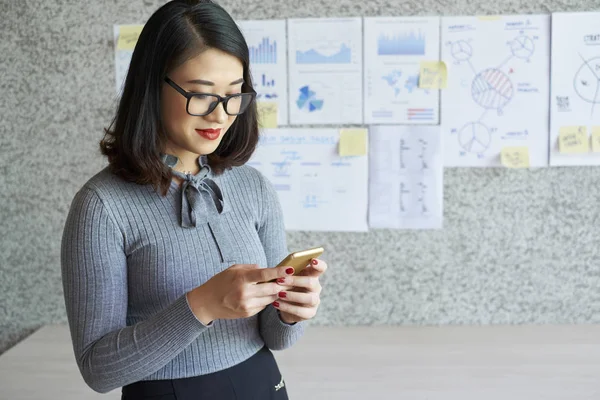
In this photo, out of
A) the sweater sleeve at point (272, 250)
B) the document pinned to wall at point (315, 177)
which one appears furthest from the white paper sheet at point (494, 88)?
the sweater sleeve at point (272, 250)

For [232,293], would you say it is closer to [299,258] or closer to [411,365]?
[299,258]

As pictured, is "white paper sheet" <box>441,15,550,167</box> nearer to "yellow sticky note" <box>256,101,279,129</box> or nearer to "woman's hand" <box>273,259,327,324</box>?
"yellow sticky note" <box>256,101,279,129</box>

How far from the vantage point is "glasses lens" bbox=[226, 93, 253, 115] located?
82 cm

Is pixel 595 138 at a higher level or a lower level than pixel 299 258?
higher

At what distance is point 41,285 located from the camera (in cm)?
155

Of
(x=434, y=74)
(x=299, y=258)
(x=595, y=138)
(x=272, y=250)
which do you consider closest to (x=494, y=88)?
(x=434, y=74)

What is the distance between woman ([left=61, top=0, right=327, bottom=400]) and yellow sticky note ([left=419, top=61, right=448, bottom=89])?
0.67 m

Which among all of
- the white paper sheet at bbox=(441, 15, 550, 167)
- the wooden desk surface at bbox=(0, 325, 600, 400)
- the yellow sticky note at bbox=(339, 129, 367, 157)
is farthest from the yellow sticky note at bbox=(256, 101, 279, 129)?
the wooden desk surface at bbox=(0, 325, 600, 400)

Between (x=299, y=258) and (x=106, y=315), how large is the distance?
241 mm

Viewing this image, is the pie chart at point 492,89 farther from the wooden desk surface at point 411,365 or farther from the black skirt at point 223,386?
the black skirt at point 223,386

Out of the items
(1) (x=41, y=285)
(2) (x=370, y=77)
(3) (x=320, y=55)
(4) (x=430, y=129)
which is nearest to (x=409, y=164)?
(4) (x=430, y=129)

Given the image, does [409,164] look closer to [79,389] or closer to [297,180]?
[297,180]

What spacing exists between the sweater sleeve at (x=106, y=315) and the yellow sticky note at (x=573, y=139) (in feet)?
3.35

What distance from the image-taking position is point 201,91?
0.80 meters
